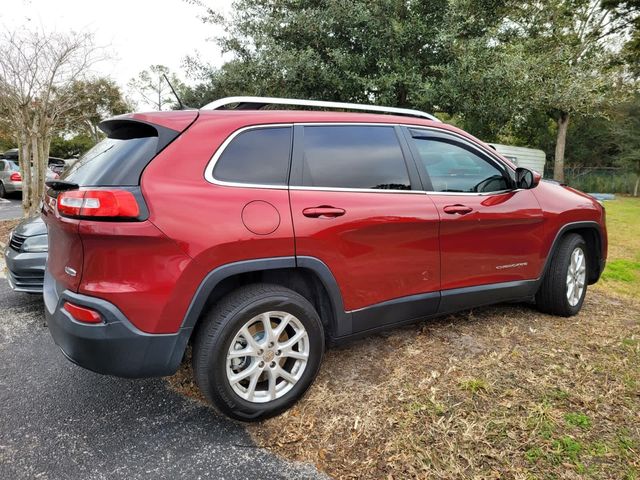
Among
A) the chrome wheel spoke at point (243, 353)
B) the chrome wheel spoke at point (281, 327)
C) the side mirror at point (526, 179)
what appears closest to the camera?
the chrome wheel spoke at point (243, 353)

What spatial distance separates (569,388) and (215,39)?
30.2 feet

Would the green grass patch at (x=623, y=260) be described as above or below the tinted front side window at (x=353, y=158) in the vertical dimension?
below

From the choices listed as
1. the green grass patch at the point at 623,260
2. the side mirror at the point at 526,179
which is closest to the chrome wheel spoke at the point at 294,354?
the side mirror at the point at 526,179

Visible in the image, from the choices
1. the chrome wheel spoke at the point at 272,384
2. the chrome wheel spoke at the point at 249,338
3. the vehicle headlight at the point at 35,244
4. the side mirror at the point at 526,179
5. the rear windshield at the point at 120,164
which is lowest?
the chrome wheel spoke at the point at 272,384

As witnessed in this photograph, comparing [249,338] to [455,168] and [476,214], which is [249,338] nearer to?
[476,214]

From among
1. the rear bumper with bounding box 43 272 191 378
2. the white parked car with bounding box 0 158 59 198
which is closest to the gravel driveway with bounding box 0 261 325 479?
the rear bumper with bounding box 43 272 191 378

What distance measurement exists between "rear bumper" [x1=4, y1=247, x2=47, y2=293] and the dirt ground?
1.87 m

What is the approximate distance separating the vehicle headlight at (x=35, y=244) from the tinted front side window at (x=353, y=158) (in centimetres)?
281

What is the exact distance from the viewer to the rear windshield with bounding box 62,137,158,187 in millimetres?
2076

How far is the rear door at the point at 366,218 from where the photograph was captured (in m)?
2.44

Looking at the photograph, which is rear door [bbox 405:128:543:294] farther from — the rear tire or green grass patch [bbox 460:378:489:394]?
green grass patch [bbox 460:378:489:394]

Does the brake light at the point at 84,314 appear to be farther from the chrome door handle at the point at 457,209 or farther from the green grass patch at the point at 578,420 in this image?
the green grass patch at the point at 578,420

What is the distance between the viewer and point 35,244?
3.91m

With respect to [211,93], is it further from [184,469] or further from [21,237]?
[184,469]
